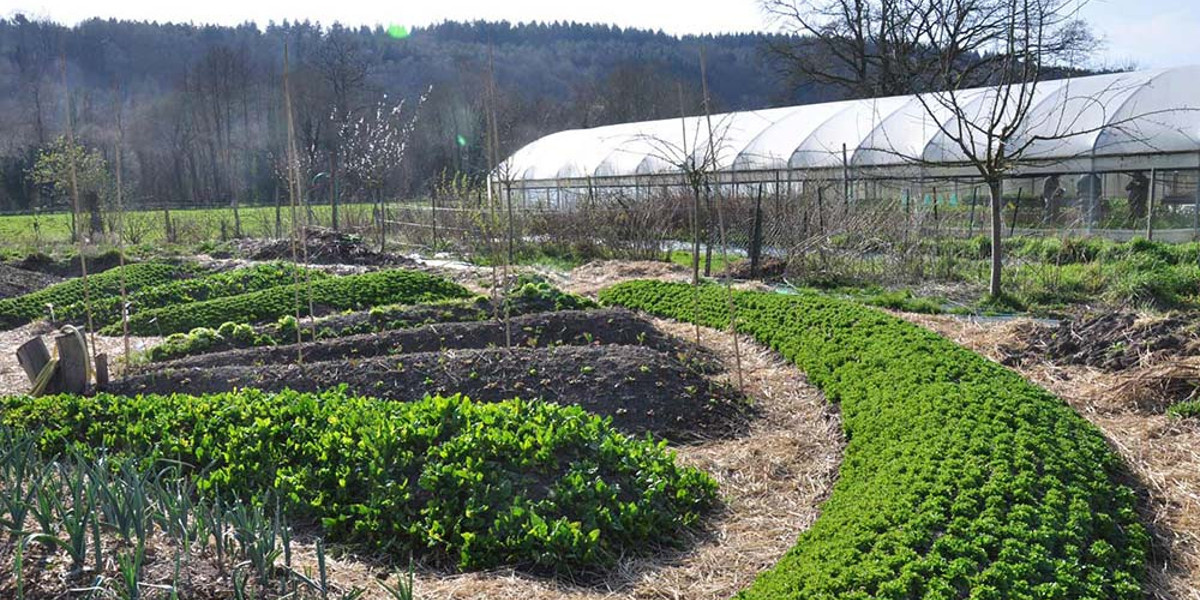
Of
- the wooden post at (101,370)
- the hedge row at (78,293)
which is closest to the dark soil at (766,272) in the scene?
the hedge row at (78,293)

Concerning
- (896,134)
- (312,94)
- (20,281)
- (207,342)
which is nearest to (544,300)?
(207,342)

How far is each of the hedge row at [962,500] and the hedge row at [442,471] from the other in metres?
0.77

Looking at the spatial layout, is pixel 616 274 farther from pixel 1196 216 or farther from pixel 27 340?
pixel 1196 216

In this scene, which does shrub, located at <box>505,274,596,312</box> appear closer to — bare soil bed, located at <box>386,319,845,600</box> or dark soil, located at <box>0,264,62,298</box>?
bare soil bed, located at <box>386,319,845,600</box>

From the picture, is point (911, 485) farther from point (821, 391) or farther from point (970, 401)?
point (821, 391)

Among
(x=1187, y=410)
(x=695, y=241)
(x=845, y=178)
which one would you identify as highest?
(x=845, y=178)

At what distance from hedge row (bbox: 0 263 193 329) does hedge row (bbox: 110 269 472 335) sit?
120 cm

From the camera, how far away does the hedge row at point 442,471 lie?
13.9 feet

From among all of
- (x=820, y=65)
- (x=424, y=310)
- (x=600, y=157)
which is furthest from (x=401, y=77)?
(x=424, y=310)

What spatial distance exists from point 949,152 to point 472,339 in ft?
40.3

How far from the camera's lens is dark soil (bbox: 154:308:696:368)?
8156mm

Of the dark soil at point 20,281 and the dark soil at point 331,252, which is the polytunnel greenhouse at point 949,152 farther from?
the dark soil at point 20,281

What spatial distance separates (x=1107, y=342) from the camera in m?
7.17

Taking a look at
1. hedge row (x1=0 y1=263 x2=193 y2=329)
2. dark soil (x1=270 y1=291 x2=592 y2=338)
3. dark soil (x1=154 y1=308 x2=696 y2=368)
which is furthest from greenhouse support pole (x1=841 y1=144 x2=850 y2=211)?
hedge row (x1=0 y1=263 x2=193 y2=329)
